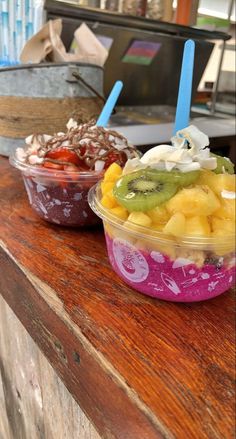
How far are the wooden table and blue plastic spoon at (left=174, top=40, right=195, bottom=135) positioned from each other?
309mm

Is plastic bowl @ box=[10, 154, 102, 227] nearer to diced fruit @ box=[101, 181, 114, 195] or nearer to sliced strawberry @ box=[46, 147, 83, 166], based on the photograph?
sliced strawberry @ box=[46, 147, 83, 166]

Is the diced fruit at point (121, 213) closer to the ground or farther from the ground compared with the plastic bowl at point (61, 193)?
farther from the ground

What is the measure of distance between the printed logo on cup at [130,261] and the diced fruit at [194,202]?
10 cm

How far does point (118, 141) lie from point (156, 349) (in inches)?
19.2

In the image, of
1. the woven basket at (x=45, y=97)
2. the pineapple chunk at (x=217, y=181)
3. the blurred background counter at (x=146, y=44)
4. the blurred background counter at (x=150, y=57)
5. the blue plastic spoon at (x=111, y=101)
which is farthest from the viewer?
the blurred background counter at (x=150, y=57)

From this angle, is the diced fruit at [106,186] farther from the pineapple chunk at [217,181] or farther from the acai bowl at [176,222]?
the pineapple chunk at [217,181]

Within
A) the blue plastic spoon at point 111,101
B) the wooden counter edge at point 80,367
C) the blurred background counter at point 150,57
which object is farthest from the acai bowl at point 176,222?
the blurred background counter at point 150,57

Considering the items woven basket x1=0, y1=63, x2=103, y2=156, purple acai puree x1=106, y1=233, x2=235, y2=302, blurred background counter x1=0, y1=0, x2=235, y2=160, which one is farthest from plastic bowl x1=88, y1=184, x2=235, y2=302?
blurred background counter x1=0, y1=0, x2=235, y2=160

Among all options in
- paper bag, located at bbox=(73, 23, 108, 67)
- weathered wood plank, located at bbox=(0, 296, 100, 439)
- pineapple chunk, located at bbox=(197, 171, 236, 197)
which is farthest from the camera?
paper bag, located at bbox=(73, 23, 108, 67)

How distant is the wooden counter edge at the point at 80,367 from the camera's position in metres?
0.45

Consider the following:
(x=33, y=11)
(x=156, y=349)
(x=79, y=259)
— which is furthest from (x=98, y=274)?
(x=33, y=11)

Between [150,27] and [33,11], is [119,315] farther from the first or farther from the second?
[150,27]

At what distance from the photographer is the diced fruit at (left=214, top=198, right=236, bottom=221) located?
0.51m

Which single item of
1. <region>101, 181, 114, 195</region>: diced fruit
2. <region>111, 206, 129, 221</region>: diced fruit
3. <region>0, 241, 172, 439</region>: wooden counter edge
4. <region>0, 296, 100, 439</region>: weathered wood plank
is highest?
<region>101, 181, 114, 195</region>: diced fruit
